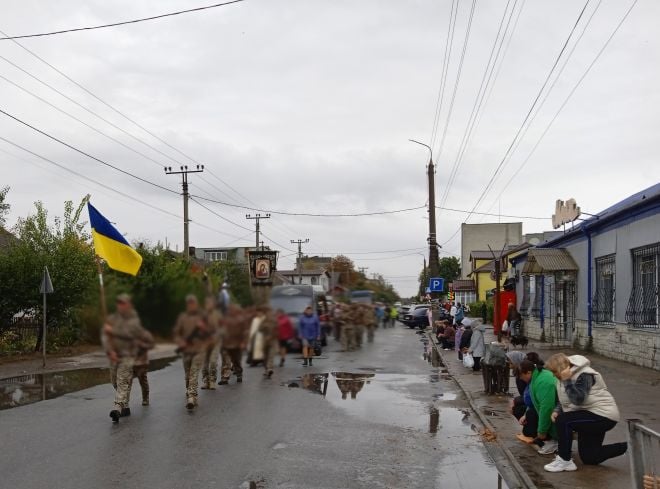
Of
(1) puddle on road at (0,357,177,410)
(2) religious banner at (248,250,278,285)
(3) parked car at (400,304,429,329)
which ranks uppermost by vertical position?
(2) religious banner at (248,250,278,285)

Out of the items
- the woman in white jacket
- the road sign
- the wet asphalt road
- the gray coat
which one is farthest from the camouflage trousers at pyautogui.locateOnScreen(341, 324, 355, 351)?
the gray coat

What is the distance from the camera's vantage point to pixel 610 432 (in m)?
13.9

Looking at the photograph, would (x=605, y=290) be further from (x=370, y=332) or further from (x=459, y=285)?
(x=370, y=332)

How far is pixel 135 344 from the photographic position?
2.50 meters

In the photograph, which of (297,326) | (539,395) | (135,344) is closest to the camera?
(135,344)

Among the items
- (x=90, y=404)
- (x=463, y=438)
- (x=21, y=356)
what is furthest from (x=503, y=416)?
(x=21, y=356)

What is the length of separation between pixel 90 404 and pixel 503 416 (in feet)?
35.4

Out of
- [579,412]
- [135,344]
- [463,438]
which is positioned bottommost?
[463,438]

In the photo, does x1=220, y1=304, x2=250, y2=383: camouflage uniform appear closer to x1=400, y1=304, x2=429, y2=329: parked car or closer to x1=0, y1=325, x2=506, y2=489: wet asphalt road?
x1=400, y1=304, x2=429, y2=329: parked car

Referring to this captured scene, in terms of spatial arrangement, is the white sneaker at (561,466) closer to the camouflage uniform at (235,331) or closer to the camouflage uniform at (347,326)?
the camouflage uniform at (347,326)

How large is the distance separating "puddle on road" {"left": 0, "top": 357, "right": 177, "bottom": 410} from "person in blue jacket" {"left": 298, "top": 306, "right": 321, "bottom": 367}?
1709 centimetres

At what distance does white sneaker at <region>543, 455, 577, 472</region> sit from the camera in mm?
11055

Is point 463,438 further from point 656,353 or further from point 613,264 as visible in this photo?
point 613,264

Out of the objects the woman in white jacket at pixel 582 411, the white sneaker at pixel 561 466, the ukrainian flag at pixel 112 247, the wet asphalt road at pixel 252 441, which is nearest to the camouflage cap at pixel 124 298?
the ukrainian flag at pixel 112 247
